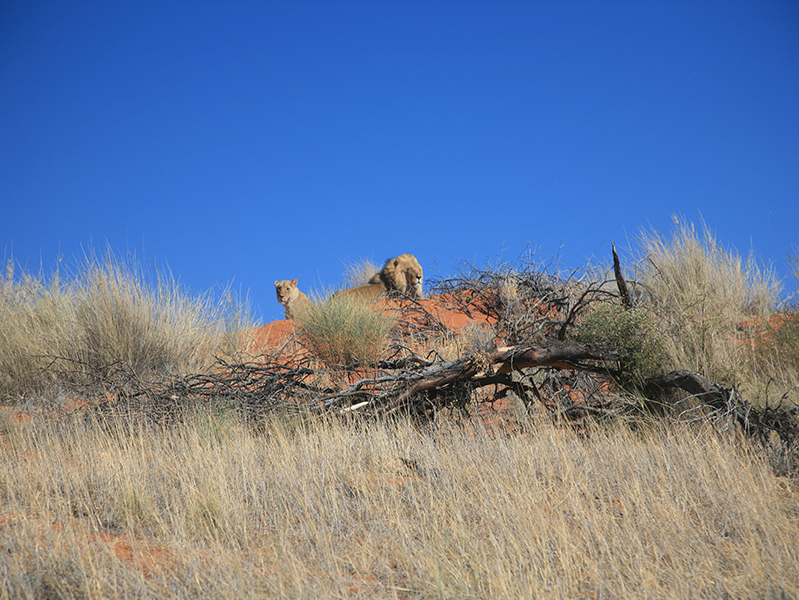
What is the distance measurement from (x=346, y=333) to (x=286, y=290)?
7.62 metres

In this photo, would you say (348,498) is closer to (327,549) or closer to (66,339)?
(327,549)

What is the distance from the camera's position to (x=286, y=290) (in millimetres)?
15945

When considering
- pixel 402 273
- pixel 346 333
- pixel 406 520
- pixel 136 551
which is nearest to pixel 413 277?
pixel 402 273

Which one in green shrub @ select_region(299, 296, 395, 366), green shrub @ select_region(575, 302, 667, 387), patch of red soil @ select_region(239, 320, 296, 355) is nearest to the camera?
green shrub @ select_region(575, 302, 667, 387)

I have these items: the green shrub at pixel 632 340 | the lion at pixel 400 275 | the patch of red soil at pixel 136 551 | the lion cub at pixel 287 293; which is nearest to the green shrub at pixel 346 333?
the green shrub at pixel 632 340

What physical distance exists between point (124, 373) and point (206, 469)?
331 cm

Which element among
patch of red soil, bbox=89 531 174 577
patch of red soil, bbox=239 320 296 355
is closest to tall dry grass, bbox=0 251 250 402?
patch of red soil, bbox=239 320 296 355

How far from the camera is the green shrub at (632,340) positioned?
549 cm

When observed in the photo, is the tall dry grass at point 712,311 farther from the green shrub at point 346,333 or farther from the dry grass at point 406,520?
the green shrub at point 346,333

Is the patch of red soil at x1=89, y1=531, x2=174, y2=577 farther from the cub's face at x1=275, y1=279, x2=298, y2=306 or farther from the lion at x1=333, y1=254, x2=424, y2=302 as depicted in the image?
the cub's face at x1=275, y1=279, x2=298, y2=306

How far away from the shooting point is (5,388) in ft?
28.1

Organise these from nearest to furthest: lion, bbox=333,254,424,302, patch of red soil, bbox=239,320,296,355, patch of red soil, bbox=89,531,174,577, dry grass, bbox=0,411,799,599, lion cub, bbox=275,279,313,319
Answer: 1. dry grass, bbox=0,411,799,599
2. patch of red soil, bbox=89,531,174,577
3. patch of red soil, bbox=239,320,296,355
4. lion, bbox=333,254,424,302
5. lion cub, bbox=275,279,313,319

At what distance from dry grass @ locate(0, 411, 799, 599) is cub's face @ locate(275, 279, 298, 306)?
1098 centimetres

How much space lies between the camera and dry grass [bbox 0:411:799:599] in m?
2.54
